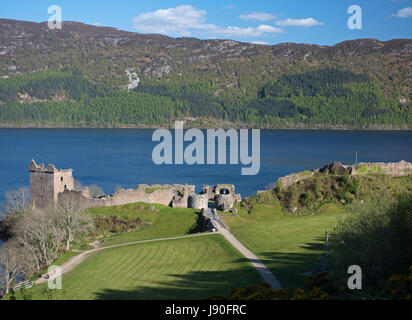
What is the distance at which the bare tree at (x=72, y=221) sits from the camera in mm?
53159

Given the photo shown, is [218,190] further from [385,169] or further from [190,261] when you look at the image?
[190,261]

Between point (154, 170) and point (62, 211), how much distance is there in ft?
252

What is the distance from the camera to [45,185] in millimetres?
61719

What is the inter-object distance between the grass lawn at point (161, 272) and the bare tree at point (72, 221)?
9371mm

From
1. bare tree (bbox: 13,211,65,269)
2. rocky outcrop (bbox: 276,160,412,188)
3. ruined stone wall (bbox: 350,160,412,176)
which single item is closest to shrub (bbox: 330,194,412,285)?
bare tree (bbox: 13,211,65,269)

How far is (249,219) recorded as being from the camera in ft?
183

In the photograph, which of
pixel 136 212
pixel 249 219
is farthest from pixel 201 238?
pixel 136 212

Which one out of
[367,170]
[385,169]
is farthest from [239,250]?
[385,169]

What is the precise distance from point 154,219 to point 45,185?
14501mm

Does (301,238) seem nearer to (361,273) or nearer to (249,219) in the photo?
(249,219)

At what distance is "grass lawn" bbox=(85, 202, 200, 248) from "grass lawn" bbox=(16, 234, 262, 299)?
5.53 m

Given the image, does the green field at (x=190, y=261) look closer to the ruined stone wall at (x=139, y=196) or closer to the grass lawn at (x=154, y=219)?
the grass lawn at (x=154, y=219)

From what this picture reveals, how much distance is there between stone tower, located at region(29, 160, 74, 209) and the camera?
201ft

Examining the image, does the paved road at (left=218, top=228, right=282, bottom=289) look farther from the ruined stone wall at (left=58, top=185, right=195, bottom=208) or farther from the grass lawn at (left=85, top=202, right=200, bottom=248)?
the ruined stone wall at (left=58, top=185, right=195, bottom=208)
